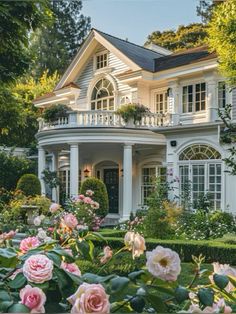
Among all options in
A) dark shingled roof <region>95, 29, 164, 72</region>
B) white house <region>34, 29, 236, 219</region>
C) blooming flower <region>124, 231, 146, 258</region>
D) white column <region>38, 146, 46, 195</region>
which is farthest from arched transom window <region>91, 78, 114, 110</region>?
blooming flower <region>124, 231, 146, 258</region>

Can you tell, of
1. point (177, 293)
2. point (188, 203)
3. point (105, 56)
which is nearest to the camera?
point (177, 293)

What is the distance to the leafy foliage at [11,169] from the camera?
57.2 feet

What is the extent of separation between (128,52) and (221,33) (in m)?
7.25

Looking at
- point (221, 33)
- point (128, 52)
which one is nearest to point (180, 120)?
point (128, 52)

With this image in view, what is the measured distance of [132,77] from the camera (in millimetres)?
14102

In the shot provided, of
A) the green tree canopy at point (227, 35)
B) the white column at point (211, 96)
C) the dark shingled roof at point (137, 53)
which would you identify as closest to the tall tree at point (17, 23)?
the green tree canopy at point (227, 35)

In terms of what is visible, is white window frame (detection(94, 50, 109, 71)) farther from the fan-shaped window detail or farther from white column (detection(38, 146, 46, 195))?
the fan-shaped window detail

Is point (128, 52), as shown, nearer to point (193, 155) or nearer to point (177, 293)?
point (193, 155)

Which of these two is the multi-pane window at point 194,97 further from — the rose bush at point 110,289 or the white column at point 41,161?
the rose bush at point 110,289

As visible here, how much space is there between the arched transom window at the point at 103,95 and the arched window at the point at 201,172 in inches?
163

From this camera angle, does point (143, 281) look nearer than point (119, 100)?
Yes

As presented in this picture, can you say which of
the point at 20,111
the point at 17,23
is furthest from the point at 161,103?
the point at 17,23

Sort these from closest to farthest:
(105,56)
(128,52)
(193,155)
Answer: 1. (193,155)
2. (128,52)
3. (105,56)

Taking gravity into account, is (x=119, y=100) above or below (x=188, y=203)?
above
